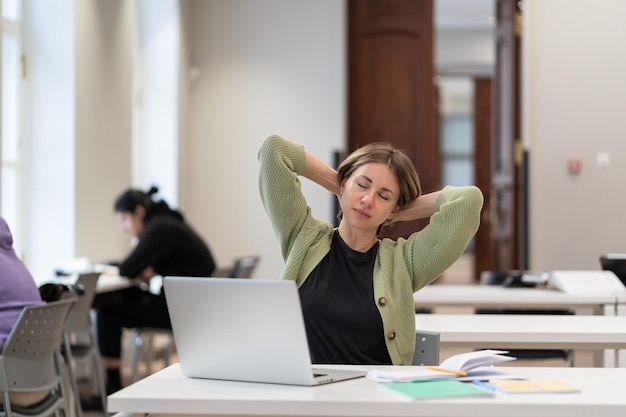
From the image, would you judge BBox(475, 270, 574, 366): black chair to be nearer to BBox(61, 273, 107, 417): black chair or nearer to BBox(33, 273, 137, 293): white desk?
BBox(61, 273, 107, 417): black chair

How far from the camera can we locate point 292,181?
8.11 ft

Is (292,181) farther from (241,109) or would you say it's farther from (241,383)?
(241,109)

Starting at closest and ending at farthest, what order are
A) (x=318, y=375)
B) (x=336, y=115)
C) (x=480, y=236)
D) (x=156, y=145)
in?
(x=318, y=375) < (x=156, y=145) < (x=336, y=115) < (x=480, y=236)

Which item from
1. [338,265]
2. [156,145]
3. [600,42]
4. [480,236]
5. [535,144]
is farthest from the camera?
[480,236]

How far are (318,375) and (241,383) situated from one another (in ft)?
0.57

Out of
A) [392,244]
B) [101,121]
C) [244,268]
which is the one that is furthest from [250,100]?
[392,244]

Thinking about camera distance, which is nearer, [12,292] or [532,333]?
[532,333]

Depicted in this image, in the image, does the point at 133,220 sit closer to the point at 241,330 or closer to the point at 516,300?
the point at 516,300

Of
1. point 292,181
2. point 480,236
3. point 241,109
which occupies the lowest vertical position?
point 480,236

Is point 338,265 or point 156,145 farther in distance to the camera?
point 156,145

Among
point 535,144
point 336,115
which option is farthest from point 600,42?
point 336,115

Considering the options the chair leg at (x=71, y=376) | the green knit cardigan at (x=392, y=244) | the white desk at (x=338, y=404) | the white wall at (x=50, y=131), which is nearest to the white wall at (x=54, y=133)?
the white wall at (x=50, y=131)

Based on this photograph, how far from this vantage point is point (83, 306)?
4734mm

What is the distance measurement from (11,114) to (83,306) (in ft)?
5.49
